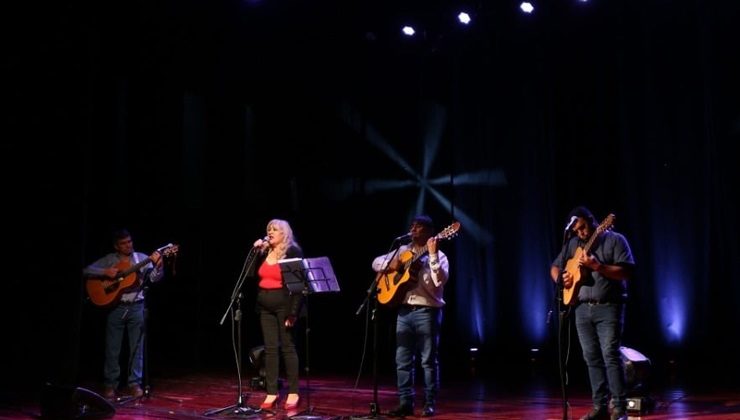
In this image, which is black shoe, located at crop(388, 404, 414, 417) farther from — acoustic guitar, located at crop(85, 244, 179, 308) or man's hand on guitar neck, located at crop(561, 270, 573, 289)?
acoustic guitar, located at crop(85, 244, 179, 308)

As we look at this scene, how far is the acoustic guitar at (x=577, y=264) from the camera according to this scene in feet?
20.3

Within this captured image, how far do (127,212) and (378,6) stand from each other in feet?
15.1

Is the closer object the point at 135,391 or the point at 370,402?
the point at 370,402

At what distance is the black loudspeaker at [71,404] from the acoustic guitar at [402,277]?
8.31 ft

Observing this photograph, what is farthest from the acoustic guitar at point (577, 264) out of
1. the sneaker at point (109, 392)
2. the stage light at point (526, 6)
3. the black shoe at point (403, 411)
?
the stage light at point (526, 6)

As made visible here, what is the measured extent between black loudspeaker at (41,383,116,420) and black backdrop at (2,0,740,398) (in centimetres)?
211

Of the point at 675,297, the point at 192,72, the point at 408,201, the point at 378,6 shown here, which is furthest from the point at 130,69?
the point at 675,297

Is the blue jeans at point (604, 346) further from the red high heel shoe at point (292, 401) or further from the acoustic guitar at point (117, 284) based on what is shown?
the acoustic guitar at point (117, 284)

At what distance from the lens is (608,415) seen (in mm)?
6312

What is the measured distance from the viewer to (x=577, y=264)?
6246mm

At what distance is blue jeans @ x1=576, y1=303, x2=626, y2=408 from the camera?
20.0ft

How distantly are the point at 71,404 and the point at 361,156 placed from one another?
6328mm

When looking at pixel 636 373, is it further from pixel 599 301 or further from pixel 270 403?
pixel 270 403

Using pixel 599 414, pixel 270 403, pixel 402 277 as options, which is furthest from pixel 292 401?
pixel 599 414
